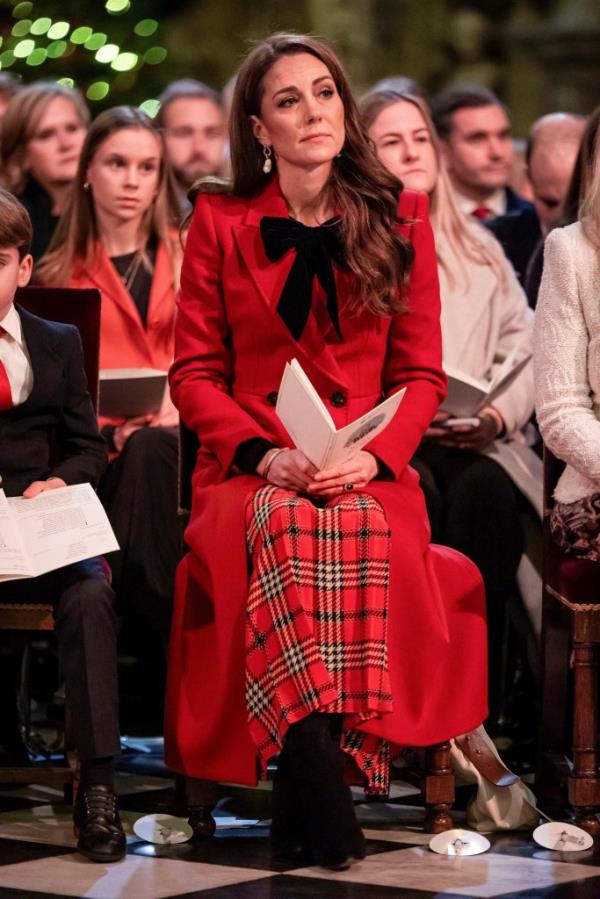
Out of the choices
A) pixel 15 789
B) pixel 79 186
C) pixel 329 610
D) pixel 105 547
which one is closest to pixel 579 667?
pixel 329 610

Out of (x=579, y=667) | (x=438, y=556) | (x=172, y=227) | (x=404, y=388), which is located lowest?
(x=579, y=667)

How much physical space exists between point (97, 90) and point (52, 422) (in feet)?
14.3

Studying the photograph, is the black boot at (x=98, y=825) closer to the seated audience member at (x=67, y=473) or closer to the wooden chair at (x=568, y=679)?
the seated audience member at (x=67, y=473)

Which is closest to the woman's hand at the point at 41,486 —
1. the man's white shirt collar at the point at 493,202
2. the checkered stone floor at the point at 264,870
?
the checkered stone floor at the point at 264,870

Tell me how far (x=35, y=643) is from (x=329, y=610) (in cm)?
206

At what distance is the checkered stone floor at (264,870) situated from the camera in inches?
122

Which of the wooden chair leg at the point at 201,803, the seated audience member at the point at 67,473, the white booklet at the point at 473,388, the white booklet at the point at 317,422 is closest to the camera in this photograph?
the white booklet at the point at 317,422

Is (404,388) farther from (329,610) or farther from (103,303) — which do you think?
(103,303)

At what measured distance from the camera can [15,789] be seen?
3.95m

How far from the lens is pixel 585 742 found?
11.7 ft

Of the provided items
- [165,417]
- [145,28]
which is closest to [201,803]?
[165,417]

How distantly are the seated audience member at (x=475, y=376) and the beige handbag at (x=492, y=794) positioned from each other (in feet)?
1.97

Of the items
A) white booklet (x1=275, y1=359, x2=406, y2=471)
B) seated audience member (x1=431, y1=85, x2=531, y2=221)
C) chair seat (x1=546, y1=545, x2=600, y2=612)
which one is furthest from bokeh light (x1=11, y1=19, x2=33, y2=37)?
chair seat (x1=546, y1=545, x2=600, y2=612)

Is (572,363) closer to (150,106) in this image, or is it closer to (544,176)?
(544,176)
